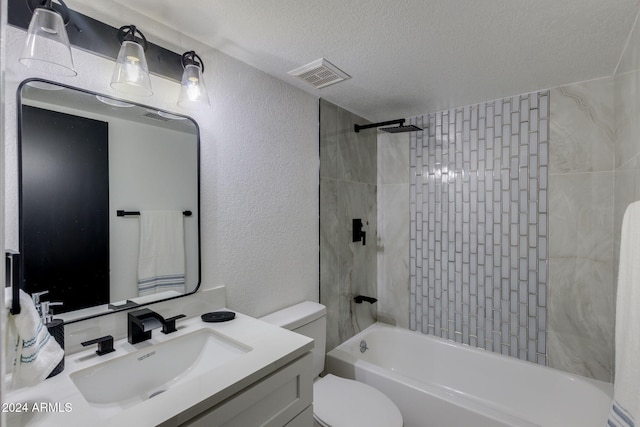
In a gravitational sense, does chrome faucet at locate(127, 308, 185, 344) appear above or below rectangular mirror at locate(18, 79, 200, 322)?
below

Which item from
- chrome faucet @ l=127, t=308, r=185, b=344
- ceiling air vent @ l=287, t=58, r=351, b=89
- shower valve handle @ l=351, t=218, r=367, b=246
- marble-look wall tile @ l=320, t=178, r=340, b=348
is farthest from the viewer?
shower valve handle @ l=351, t=218, r=367, b=246

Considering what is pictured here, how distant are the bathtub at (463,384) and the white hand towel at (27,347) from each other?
5.44 ft

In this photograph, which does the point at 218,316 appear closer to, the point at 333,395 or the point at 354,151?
the point at 333,395

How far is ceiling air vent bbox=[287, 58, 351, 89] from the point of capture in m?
1.65

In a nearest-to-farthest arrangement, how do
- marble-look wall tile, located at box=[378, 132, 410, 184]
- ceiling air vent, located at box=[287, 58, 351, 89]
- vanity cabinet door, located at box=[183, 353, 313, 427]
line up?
vanity cabinet door, located at box=[183, 353, 313, 427]
ceiling air vent, located at box=[287, 58, 351, 89]
marble-look wall tile, located at box=[378, 132, 410, 184]

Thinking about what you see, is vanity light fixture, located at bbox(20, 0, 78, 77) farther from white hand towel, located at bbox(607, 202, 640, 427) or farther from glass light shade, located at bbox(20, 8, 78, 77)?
white hand towel, located at bbox(607, 202, 640, 427)

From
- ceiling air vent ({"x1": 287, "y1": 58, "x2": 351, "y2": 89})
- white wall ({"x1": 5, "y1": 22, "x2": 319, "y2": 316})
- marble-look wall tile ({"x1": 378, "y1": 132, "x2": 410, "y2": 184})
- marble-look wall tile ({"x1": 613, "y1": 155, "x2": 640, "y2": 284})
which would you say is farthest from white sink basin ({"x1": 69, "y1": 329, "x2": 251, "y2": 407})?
marble-look wall tile ({"x1": 378, "y1": 132, "x2": 410, "y2": 184})

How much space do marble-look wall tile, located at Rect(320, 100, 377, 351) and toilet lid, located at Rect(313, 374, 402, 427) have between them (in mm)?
460

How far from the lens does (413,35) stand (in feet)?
4.62

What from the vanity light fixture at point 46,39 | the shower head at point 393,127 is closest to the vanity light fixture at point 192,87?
the vanity light fixture at point 46,39

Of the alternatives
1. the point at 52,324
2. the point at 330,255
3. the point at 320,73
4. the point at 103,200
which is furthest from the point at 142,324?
the point at 320,73

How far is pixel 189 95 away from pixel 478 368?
2.47m

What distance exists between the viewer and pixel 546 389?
1.95 meters

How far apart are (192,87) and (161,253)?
0.72 metres
